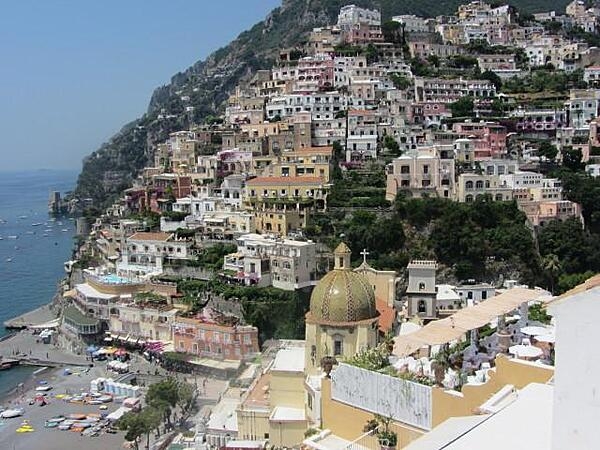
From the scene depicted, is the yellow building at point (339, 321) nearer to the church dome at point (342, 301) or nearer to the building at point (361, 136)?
the church dome at point (342, 301)

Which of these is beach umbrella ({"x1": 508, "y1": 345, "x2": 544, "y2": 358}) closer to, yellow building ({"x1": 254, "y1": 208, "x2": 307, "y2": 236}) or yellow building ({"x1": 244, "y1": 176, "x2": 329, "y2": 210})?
yellow building ({"x1": 254, "y1": 208, "x2": 307, "y2": 236})

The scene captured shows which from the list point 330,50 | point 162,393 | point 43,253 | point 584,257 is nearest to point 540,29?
point 330,50

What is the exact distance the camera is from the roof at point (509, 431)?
7789mm

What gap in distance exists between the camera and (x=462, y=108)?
58312 millimetres

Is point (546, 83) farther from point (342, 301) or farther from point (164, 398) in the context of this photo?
point (342, 301)

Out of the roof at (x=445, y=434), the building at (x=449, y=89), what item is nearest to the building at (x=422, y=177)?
the building at (x=449, y=89)

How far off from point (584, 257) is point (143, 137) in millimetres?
89185

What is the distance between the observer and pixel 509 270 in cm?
3916

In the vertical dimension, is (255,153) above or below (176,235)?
above

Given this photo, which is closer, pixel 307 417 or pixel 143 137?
pixel 307 417

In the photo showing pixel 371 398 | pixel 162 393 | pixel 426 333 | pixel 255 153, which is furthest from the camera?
pixel 255 153

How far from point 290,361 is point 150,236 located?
25533mm

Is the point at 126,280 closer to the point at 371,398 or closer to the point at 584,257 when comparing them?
the point at 584,257

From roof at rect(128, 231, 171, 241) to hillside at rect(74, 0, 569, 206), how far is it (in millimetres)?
54681
